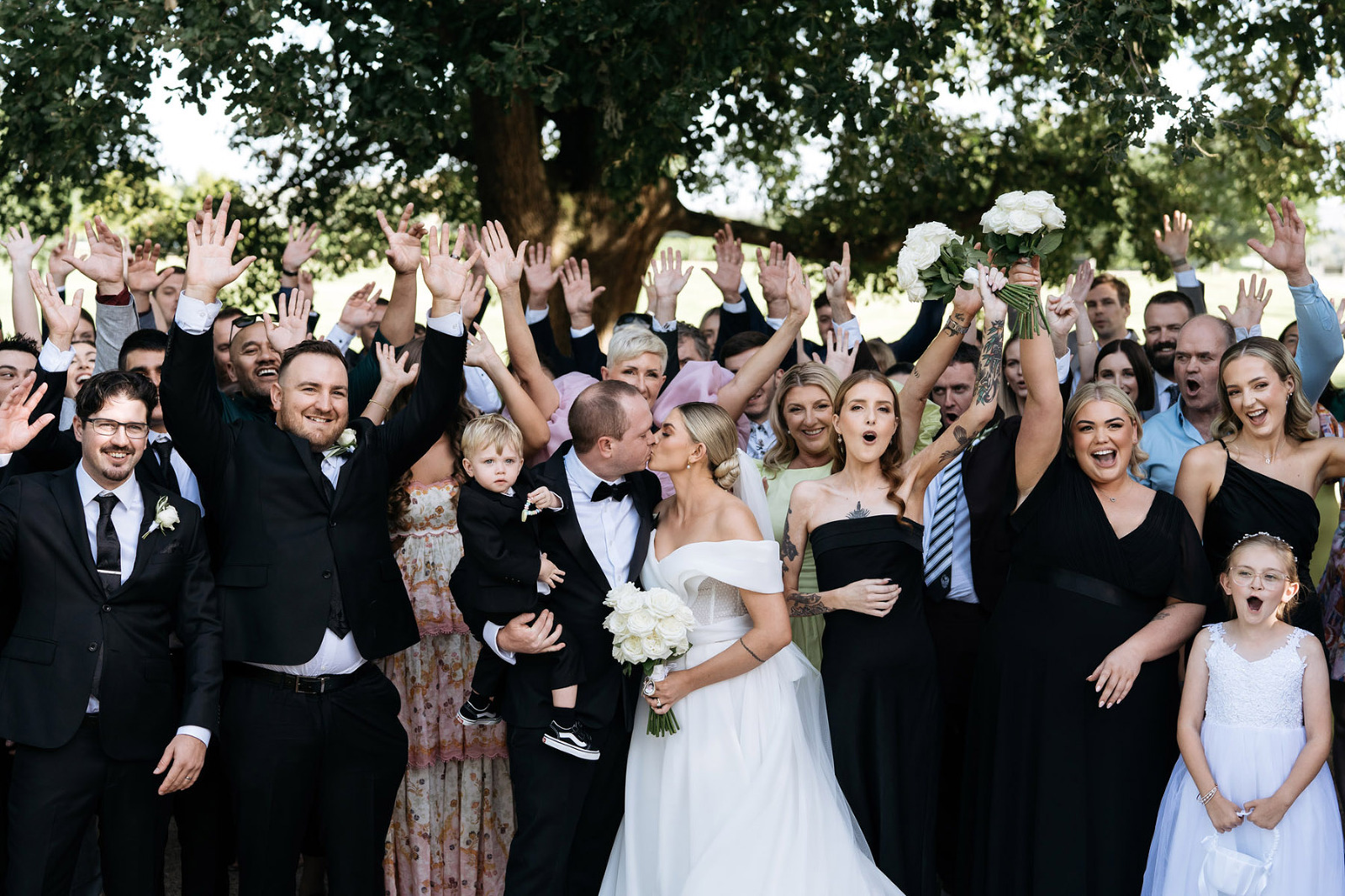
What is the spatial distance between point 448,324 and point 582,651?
4.32ft

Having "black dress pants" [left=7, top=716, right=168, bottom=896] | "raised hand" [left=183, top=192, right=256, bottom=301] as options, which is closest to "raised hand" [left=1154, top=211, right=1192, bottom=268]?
"raised hand" [left=183, top=192, right=256, bottom=301]

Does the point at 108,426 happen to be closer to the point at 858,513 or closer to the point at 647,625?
the point at 647,625

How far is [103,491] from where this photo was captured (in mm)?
4500

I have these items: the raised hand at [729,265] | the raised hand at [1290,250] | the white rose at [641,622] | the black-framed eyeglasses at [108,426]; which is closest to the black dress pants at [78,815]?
the black-framed eyeglasses at [108,426]

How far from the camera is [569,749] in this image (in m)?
4.50

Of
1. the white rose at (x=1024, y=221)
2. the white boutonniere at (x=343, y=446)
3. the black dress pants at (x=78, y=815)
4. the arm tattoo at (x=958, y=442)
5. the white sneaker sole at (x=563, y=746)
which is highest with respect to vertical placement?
the white rose at (x=1024, y=221)

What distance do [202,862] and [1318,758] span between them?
164 inches

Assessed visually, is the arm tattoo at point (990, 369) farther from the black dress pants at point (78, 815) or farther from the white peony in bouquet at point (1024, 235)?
the black dress pants at point (78, 815)

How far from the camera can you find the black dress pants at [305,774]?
448 centimetres

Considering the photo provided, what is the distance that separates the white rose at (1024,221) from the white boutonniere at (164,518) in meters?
3.23

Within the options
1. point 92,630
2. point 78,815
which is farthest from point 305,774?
point 92,630

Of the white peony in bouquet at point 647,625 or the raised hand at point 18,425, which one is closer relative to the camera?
the white peony in bouquet at point 647,625

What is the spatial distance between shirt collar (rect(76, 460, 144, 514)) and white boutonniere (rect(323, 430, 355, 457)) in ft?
2.22

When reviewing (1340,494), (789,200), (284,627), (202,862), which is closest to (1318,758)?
(1340,494)
